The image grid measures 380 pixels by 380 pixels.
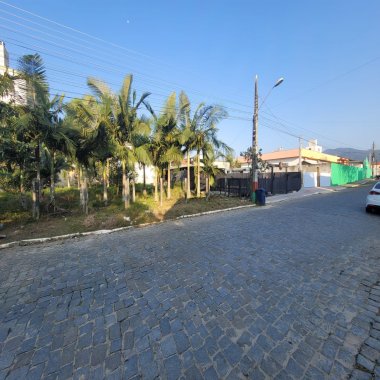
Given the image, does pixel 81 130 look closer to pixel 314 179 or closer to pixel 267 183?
pixel 267 183

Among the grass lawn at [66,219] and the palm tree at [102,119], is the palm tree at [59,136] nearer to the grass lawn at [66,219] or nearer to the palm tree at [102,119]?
the palm tree at [102,119]

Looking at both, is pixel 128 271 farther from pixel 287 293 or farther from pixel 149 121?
pixel 149 121

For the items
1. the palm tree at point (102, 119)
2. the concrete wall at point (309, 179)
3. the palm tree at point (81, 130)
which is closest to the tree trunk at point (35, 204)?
the palm tree at point (81, 130)

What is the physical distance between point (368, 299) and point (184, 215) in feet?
24.0

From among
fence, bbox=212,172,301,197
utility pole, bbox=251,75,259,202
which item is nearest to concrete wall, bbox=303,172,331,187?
fence, bbox=212,172,301,197

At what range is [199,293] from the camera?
337 centimetres

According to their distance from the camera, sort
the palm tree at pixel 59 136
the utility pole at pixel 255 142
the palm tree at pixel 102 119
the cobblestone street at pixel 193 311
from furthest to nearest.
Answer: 1. the utility pole at pixel 255 142
2. the palm tree at pixel 102 119
3. the palm tree at pixel 59 136
4. the cobblestone street at pixel 193 311

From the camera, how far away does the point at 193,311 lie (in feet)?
9.64

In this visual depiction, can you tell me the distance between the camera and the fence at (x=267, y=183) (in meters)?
18.2

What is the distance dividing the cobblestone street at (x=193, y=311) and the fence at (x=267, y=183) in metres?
12.6

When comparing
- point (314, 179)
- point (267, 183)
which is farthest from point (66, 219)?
point (314, 179)

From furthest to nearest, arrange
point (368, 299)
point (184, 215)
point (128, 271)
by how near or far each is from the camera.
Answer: point (184, 215) → point (128, 271) → point (368, 299)

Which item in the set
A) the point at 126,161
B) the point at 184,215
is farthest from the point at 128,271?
the point at 126,161

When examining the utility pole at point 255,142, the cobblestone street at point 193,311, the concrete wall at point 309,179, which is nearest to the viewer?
the cobblestone street at point 193,311
